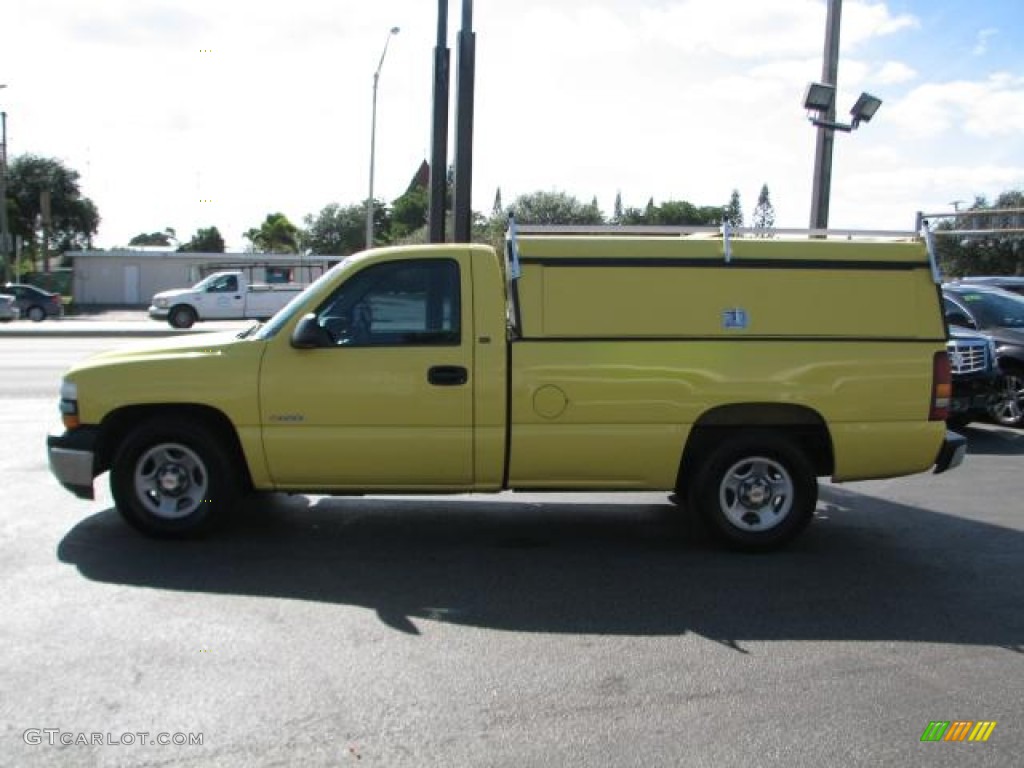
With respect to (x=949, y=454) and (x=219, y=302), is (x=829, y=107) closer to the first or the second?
(x=949, y=454)

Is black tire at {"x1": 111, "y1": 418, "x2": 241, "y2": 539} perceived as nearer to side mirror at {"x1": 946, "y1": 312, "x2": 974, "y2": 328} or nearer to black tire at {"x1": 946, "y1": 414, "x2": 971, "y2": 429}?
black tire at {"x1": 946, "y1": 414, "x2": 971, "y2": 429}

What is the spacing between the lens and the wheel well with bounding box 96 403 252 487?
232 inches

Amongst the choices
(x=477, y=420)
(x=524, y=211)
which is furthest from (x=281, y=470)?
(x=524, y=211)

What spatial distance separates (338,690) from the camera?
3.91 meters

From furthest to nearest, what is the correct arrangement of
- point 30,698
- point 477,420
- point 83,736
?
point 477,420
point 30,698
point 83,736

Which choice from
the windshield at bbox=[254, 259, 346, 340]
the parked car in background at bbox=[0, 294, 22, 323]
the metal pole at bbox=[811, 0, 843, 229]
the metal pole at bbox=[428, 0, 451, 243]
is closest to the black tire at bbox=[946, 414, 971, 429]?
the metal pole at bbox=[811, 0, 843, 229]

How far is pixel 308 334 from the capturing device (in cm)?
562

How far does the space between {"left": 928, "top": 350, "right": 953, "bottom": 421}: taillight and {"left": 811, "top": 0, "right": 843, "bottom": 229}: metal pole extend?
8.39m

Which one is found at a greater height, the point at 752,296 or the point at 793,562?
the point at 752,296

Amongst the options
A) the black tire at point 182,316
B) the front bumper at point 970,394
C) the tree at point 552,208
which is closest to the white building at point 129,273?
the black tire at point 182,316

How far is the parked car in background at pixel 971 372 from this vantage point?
406 inches

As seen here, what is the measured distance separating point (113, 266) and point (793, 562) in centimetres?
4795

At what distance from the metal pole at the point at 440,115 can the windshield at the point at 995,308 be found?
6745mm

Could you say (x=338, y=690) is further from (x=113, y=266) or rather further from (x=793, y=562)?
(x=113, y=266)
